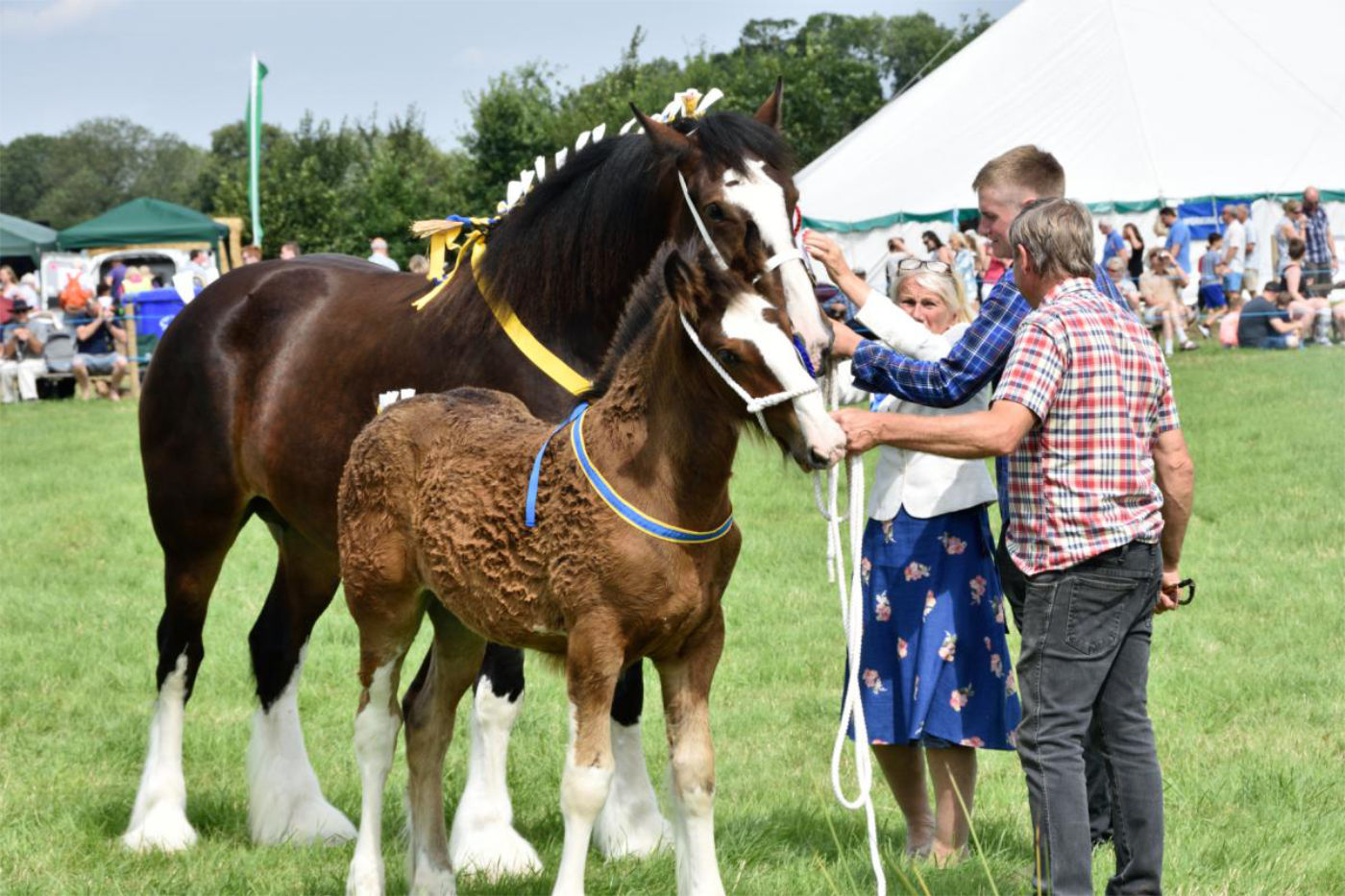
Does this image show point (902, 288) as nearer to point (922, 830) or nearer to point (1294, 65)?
point (922, 830)

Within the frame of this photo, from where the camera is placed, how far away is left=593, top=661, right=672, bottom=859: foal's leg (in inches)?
224

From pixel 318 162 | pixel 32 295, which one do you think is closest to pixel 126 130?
pixel 318 162

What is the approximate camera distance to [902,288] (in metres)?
5.42

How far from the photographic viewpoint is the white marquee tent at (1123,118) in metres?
25.7

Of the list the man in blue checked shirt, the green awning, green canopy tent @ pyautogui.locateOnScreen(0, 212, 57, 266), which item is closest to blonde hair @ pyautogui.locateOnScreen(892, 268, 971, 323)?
the man in blue checked shirt

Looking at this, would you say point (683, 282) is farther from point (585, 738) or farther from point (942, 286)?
point (942, 286)

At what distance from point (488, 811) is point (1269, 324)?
1723 cm

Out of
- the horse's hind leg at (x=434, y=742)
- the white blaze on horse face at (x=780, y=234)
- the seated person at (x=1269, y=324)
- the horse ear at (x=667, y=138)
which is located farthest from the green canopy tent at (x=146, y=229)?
the white blaze on horse face at (x=780, y=234)

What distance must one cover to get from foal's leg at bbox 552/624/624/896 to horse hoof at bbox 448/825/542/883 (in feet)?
4.72

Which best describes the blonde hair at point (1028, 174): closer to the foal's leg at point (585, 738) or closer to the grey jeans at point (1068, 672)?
the grey jeans at point (1068, 672)

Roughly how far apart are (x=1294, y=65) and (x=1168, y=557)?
86.3 feet

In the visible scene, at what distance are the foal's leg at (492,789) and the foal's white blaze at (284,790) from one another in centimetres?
85

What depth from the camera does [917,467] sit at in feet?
17.0


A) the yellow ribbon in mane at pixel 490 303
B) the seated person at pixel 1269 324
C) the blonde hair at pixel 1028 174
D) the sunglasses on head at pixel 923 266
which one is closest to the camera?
the blonde hair at pixel 1028 174
